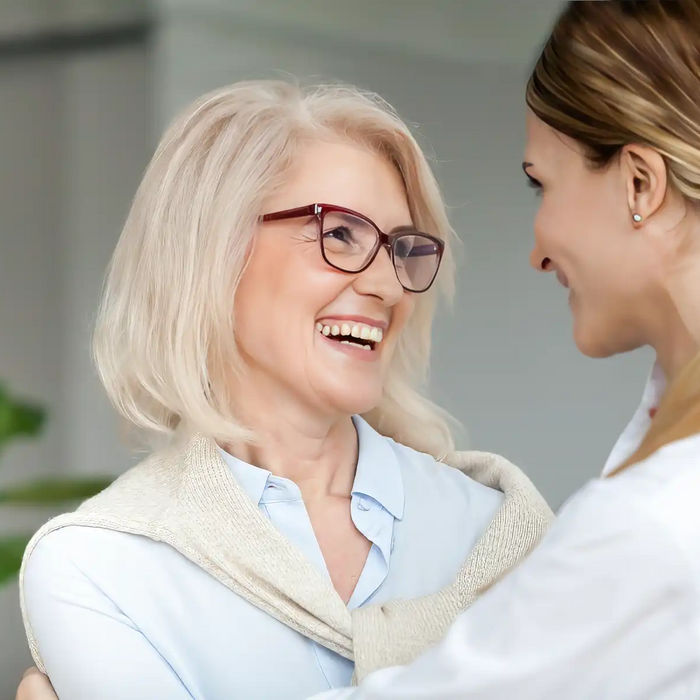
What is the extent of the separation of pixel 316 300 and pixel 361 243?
0.11 m

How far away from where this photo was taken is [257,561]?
1.31 metres

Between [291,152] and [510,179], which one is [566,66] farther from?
[510,179]

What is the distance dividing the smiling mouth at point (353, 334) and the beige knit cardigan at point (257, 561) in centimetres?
24

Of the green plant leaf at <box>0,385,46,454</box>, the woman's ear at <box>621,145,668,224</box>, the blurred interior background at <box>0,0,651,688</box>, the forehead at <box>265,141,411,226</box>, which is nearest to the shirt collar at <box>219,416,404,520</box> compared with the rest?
the forehead at <box>265,141,411,226</box>

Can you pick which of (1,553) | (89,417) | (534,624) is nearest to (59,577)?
(534,624)

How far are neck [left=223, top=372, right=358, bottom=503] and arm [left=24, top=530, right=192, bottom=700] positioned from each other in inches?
12.3

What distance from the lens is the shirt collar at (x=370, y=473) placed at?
4.66ft

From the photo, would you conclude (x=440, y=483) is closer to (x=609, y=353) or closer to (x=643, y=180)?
(x=609, y=353)

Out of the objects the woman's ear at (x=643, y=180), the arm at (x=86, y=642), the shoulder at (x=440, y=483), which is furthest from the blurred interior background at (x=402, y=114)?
the woman's ear at (x=643, y=180)

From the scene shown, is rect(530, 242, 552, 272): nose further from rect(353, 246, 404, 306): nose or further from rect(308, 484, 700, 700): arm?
rect(308, 484, 700, 700): arm

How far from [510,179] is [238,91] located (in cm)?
213

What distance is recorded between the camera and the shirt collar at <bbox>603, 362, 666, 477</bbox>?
46.7 inches

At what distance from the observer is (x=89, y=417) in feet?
11.8

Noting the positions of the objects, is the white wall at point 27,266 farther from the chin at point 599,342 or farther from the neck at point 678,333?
the neck at point 678,333
